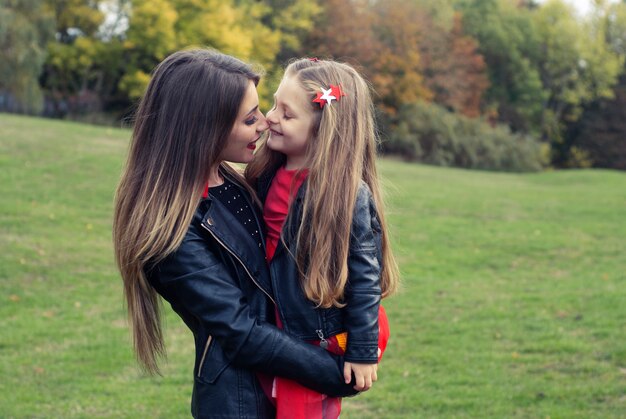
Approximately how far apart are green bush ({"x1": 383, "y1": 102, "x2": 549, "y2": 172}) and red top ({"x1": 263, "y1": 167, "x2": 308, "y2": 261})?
119ft

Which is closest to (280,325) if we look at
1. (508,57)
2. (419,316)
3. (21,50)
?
(419,316)

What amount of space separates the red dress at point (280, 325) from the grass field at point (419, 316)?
585 mm

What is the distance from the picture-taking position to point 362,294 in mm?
2363

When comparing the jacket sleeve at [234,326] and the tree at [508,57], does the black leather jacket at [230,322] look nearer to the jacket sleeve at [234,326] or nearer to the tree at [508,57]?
the jacket sleeve at [234,326]

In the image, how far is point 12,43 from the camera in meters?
26.9

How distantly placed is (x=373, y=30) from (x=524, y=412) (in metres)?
41.5

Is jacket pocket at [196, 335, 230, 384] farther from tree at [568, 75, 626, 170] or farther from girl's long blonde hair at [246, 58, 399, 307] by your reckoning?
tree at [568, 75, 626, 170]

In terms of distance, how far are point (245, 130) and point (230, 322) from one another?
606mm

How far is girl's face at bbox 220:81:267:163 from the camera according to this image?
2.47 meters

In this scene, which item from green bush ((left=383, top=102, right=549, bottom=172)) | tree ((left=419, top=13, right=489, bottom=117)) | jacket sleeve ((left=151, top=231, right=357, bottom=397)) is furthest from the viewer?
tree ((left=419, top=13, right=489, bottom=117))

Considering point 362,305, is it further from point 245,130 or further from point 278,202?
point 245,130

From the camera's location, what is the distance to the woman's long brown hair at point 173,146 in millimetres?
2371

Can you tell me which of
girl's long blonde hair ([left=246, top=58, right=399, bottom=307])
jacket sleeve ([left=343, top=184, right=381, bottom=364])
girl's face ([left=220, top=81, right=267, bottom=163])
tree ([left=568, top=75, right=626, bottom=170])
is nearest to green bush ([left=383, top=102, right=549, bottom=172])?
tree ([left=568, top=75, right=626, bottom=170])

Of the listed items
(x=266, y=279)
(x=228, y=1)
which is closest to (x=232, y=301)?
(x=266, y=279)
